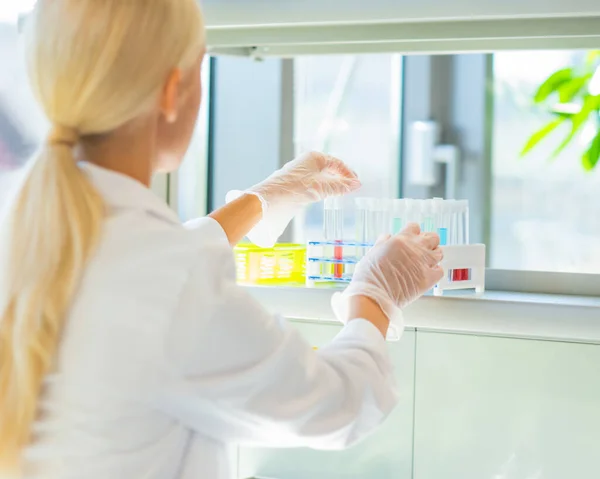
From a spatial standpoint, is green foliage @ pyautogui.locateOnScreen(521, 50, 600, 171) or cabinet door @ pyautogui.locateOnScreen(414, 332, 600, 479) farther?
green foliage @ pyautogui.locateOnScreen(521, 50, 600, 171)

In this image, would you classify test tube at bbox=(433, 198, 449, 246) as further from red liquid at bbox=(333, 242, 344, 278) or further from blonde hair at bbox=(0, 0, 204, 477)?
blonde hair at bbox=(0, 0, 204, 477)

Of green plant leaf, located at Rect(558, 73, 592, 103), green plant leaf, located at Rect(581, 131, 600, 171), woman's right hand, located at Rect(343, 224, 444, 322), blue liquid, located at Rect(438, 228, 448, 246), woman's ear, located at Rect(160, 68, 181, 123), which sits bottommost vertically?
woman's right hand, located at Rect(343, 224, 444, 322)

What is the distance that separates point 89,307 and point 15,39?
0.95 metres

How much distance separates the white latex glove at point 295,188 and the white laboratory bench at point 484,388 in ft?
0.69

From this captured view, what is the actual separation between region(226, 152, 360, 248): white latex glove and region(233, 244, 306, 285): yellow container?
0.84 feet

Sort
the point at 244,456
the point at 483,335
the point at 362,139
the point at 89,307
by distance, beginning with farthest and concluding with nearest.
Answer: the point at 362,139 → the point at 244,456 → the point at 483,335 → the point at 89,307

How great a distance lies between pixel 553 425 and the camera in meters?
1.39

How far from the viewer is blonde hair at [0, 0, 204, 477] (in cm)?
72

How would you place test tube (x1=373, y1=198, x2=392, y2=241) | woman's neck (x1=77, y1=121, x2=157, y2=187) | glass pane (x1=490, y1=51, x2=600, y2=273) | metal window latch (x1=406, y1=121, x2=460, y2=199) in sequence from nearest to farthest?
woman's neck (x1=77, y1=121, x2=157, y2=187), test tube (x1=373, y1=198, x2=392, y2=241), glass pane (x1=490, y1=51, x2=600, y2=273), metal window latch (x1=406, y1=121, x2=460, y2=199)

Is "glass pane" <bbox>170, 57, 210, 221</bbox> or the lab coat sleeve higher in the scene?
"glass pane" <bbox>170, 57, 210, 221</bbox>

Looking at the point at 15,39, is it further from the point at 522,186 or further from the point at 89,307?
the point at 522,186

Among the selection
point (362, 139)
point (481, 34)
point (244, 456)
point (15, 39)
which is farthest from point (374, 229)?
point (362, 139)

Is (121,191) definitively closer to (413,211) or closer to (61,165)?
(61,165)

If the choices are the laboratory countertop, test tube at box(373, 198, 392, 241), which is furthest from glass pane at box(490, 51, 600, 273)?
test tube at box(373, 198, 392, 241)
